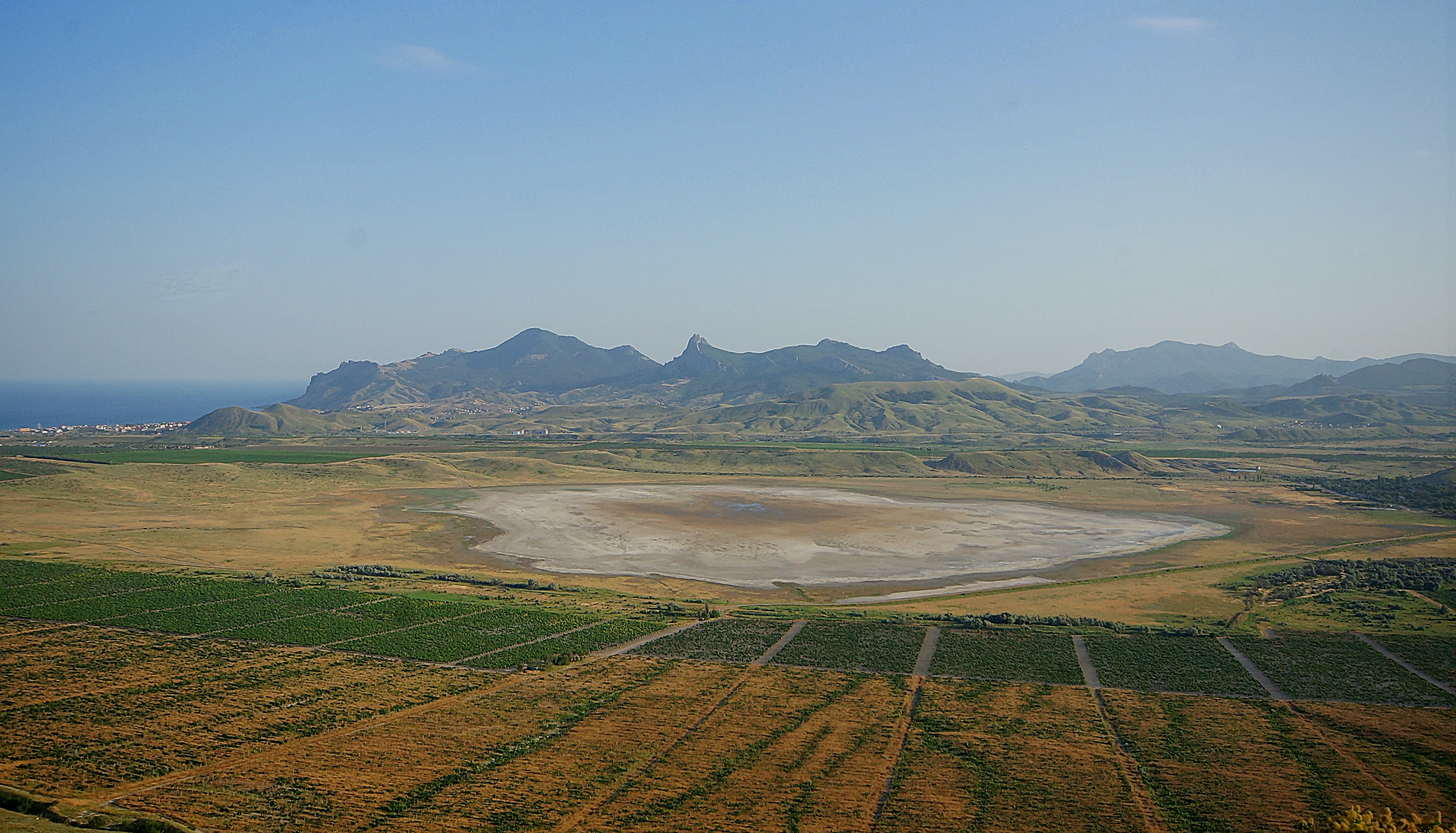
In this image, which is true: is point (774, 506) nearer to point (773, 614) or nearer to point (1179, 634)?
point (773, 614)

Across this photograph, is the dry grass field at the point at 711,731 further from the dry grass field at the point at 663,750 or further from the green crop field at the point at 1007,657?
the green crop field at the point at 1007,657

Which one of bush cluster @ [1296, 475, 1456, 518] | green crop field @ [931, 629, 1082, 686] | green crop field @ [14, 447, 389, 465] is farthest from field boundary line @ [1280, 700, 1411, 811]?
green crop field @ [14, 447, 389, 465]

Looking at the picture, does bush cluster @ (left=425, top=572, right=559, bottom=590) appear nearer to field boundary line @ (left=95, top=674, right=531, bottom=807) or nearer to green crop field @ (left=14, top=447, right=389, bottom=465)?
field boundary line @ (left=95, top=674, right=531, bottom=807)

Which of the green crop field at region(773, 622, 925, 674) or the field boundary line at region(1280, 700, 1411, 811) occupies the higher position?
the green crop field at region(773, 622, 925, 674)

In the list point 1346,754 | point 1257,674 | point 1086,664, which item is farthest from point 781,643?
point 1346,754

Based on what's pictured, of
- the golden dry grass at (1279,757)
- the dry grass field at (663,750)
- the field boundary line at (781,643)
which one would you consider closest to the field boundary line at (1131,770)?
the dry grass field at (663,750)

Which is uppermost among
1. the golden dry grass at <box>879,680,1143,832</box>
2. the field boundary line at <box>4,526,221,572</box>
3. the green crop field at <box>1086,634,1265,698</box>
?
the field boundary line at <box>4,526,221,572</box>

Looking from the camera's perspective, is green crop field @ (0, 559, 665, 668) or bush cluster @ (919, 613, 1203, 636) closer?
green crop field @ (0, 559, 665, 668)

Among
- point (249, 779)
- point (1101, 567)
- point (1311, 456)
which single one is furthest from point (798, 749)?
point (1311, 456)

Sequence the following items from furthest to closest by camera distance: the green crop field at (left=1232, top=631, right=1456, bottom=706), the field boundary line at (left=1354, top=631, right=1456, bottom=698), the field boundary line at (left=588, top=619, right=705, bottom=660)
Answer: the field boundary line at (left=588, top=619, right=705, bottom=660), the field boundary line at (left=1354, top=631, right=1456, bottom=698), the green crop field at (left=1232, top=631, right=1456, bottom=706)
